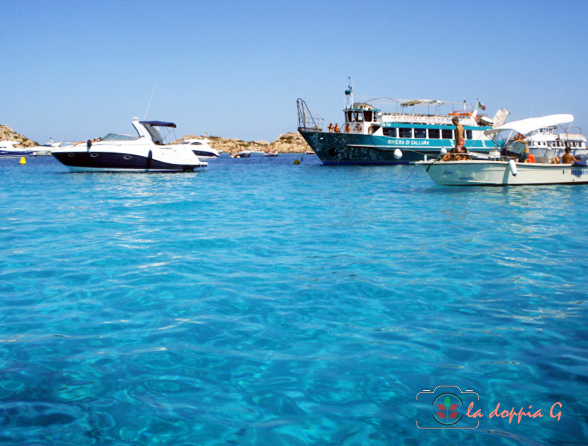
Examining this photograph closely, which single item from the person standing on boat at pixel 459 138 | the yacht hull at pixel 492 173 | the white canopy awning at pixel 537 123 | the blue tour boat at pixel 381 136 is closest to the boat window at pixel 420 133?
the blue tour boat at pixel 381 136

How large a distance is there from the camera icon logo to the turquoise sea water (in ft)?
0.15

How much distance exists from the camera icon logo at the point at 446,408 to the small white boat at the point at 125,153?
27.6 m

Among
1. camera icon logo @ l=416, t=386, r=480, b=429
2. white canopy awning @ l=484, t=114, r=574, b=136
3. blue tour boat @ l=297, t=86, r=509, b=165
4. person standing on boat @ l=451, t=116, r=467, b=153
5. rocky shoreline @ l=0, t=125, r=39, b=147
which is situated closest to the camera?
camera icon logo @ l=416, t=386, r=480, b=429

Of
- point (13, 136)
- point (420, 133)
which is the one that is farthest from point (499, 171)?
point (13, 136)

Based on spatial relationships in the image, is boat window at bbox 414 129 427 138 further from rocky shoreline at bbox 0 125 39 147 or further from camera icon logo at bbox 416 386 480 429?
rocky shoreline at bbox 0 125 39 147

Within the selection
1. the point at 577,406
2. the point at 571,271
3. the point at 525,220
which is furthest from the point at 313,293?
the point at 525,220

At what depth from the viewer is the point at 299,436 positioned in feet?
9.95

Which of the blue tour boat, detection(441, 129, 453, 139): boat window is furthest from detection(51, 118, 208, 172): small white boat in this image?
detection(441, 129, 453, 139): boat window

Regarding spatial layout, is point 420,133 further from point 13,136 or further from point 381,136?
point 13,136

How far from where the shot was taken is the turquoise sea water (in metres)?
3.14

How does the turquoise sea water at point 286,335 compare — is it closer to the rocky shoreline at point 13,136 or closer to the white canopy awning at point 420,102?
the white canopy awning at point 420,102

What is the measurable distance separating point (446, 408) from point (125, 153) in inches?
1100

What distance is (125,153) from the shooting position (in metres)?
28.3

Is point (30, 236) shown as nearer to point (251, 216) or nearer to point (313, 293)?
point (251, 216)
